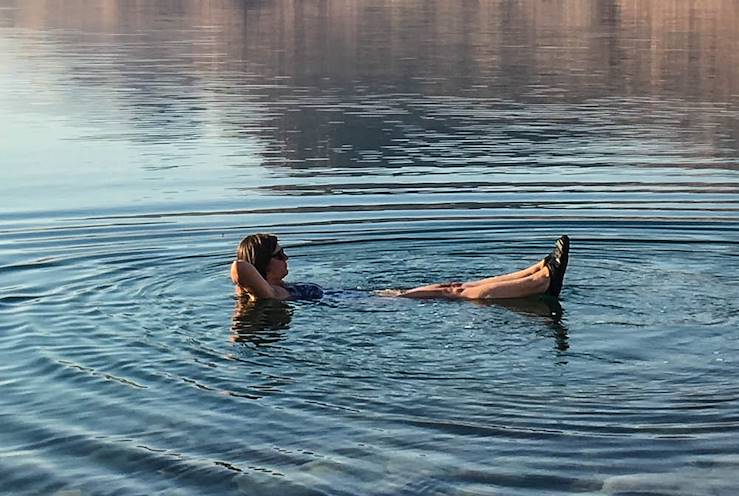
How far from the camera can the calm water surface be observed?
411 inches

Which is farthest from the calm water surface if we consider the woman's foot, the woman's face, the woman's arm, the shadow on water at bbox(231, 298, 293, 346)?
the woman's face

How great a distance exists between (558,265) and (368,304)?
209 centimetres

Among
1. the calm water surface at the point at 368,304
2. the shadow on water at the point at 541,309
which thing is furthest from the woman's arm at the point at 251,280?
the shadow on water at the point at 541,309

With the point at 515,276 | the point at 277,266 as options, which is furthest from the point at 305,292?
the point at 515,276

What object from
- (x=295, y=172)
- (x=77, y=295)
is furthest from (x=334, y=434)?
(x=295, y=172)

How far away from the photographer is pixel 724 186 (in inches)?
938

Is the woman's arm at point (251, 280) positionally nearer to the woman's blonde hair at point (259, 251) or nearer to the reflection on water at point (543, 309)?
the woman's blonde hair at point (259, 251)

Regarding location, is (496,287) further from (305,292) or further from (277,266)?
(277,266)

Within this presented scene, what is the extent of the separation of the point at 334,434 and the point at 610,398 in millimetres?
2410

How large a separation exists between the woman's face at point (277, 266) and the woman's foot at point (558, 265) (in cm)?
301

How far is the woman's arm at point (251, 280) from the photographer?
15406 millimetres

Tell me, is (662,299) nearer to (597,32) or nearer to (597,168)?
(597,168)

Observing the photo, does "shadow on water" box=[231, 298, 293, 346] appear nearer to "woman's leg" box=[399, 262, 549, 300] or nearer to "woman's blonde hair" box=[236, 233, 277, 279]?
"woman's blonde hair" box=[236, 233, 277, 279]

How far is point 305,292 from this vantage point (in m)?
15.6
